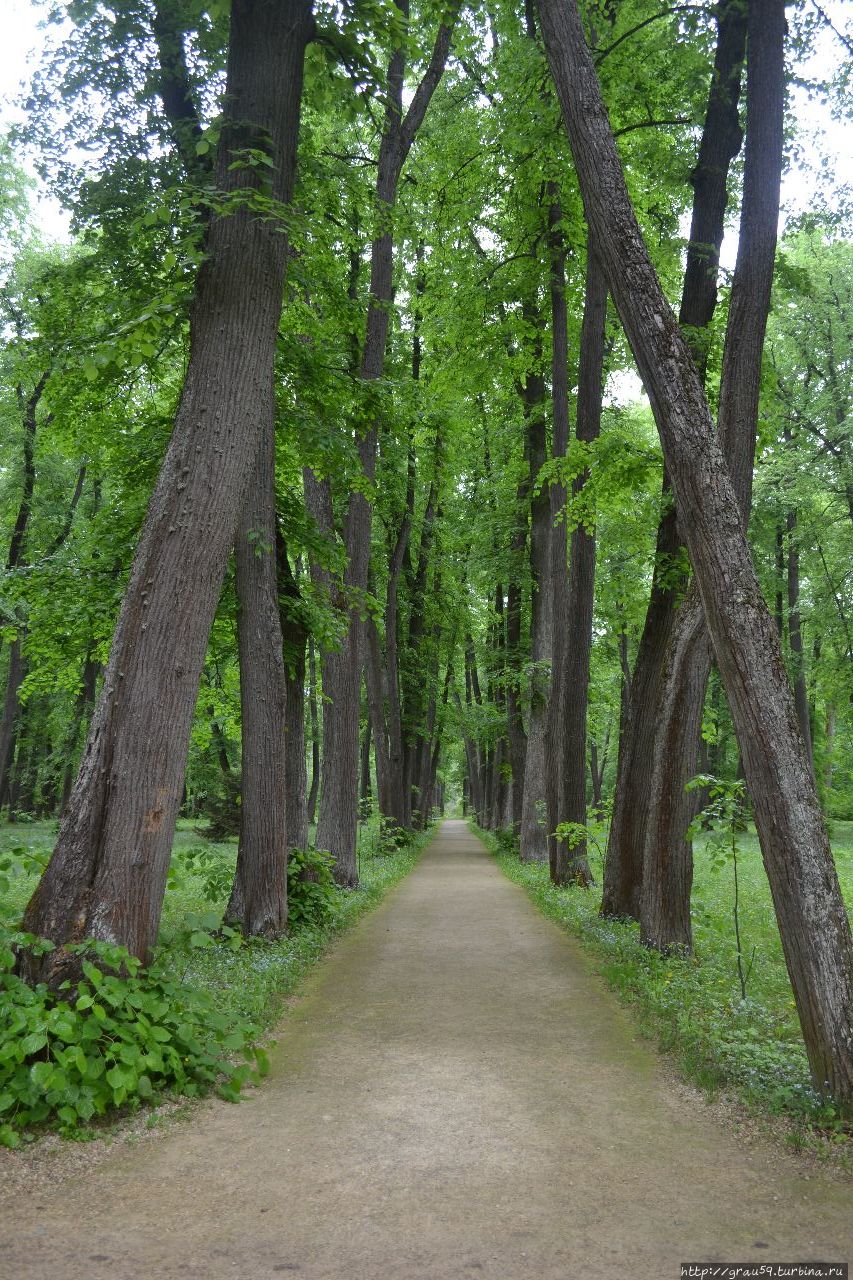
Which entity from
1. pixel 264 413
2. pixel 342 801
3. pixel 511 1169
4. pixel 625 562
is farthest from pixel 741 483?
pixel 625 562

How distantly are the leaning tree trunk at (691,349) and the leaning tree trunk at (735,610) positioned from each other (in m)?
3.13

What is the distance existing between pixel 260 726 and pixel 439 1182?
5729mm

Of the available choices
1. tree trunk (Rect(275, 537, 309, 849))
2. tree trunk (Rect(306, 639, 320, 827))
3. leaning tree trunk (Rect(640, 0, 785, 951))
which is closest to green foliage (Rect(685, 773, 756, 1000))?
leaning tree trunk (Rect(640, 0, 785, 951))

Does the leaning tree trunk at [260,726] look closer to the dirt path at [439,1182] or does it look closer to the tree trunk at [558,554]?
the dirt path at [439,1182]

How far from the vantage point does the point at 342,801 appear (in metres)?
13.8

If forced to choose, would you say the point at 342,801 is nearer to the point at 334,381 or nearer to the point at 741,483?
the point at 334,381

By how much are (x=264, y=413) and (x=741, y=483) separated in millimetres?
3892

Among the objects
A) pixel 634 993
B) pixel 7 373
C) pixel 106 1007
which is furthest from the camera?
pixel 7 373

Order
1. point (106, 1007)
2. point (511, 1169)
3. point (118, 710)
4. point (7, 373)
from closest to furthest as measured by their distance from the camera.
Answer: point (511, 1169), point (106, 1007), point (118, 710), point (7, 373)

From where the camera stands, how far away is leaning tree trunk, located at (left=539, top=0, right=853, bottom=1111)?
4656 millimetres

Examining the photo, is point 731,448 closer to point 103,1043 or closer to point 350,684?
point 103,1043

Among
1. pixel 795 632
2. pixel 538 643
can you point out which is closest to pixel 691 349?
pixel 538 643

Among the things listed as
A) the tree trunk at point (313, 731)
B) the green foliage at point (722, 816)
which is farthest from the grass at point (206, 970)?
the tree trunk at point (313, 731)

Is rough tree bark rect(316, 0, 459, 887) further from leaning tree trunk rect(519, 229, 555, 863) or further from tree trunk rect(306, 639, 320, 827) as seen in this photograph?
tree trunk rect(306, 639, 320, 827)
